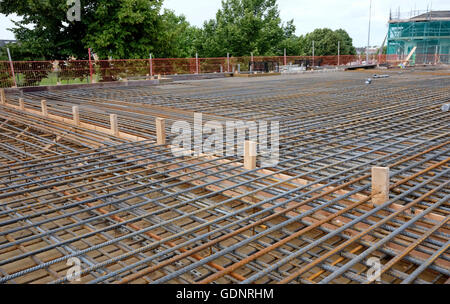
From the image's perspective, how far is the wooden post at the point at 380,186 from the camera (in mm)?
3750

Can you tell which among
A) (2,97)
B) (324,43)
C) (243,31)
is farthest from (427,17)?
(2,97)

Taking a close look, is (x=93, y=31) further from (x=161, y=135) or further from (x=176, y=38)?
(x=161, y=135)

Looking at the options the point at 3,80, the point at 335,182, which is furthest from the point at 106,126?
the point at 3,80

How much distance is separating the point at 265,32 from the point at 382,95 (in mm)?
28912

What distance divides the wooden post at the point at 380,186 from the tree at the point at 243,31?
111ft

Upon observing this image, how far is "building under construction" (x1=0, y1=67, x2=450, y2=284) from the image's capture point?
2889 millimetres

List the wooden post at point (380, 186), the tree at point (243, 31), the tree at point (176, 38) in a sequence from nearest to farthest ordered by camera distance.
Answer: the wooden post at point (380, 186), the tree at point (176, 38), the tree at point (243, 31)

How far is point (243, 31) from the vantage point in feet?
124

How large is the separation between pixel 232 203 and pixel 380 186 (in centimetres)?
151

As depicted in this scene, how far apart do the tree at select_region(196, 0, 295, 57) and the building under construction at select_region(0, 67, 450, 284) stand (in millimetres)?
30676

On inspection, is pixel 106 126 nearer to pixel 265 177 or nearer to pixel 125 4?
pixel 265 177

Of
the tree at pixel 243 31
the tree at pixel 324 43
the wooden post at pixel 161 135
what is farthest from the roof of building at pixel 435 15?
the wooden post at pixel 161 135

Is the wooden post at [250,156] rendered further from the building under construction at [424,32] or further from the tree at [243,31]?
the building under construction at [424,32]

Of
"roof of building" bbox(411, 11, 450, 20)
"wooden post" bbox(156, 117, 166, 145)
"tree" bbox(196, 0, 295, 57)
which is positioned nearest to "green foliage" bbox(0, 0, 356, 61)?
"tree" bbox(196, 0, 295, 57)
